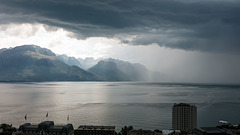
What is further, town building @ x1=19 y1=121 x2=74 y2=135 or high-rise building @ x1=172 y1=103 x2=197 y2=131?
high-rise building @ x1=172 y1=103 x2=197 y2=131

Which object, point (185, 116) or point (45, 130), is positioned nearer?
point (45, 130)

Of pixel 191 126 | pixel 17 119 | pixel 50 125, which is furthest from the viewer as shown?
pixel 17 119

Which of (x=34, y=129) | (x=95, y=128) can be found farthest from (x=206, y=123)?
(x=34, y=129)

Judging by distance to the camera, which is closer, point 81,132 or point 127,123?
point 81,132

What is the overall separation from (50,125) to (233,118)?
13057 cm

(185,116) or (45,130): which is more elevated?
(185,116)

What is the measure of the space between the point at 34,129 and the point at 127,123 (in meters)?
58.8

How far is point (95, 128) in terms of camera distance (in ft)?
393

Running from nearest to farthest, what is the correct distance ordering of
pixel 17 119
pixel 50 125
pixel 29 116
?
pixel 50 125
pixel 17 119
pixel 29 116

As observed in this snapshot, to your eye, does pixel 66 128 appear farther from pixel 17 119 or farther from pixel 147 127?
pixel 17 119

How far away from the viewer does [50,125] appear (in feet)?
422

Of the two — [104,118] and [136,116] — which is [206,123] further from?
[104,118]

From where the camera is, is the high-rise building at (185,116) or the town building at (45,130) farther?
the high-rise building at (185,116)

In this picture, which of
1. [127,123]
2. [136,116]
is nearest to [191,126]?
[127,123]
